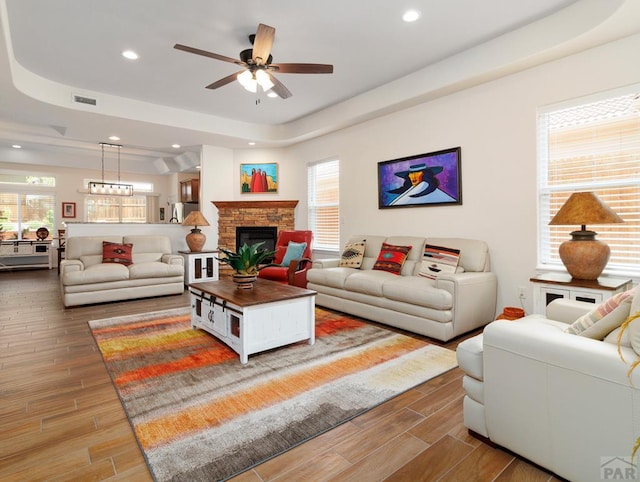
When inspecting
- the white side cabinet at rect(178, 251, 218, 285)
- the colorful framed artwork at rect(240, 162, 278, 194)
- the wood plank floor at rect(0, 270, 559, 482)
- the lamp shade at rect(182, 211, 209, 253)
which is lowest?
the wood plank floor at rect(0, 270, 559, 482)

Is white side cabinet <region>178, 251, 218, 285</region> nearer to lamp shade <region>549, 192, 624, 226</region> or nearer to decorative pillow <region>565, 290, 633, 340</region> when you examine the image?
lamp shade <region>549, 192, 624, 226</region>

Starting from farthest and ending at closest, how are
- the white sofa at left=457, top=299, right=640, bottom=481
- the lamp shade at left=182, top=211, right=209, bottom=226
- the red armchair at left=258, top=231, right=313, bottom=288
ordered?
the lamp shade at left=182, top=211, right=209, bottom=226 < the red armchair at left=258, top=231, right=313, bottom=288 < the white sofa at left=457, top=299, right=640, bottom=481

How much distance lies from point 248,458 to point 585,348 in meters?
1.58

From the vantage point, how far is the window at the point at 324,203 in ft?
20.0

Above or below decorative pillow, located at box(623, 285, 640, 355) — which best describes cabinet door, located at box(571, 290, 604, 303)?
below

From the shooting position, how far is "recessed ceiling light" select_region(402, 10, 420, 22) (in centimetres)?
304

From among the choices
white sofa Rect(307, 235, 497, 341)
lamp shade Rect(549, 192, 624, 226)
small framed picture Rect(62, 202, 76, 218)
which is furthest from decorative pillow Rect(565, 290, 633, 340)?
small framed picture Rect(62, 202, 76, 218)

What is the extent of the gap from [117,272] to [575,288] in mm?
5529

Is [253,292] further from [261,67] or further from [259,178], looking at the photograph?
[259,178]

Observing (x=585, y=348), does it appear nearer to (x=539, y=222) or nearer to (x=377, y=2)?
(x=539, y=222)

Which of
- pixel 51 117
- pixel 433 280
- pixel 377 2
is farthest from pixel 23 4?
pixel 433 280

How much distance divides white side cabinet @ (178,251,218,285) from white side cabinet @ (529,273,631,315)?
5172mm

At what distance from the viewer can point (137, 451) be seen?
1.73 m

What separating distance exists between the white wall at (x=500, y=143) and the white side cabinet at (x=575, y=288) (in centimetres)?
61
